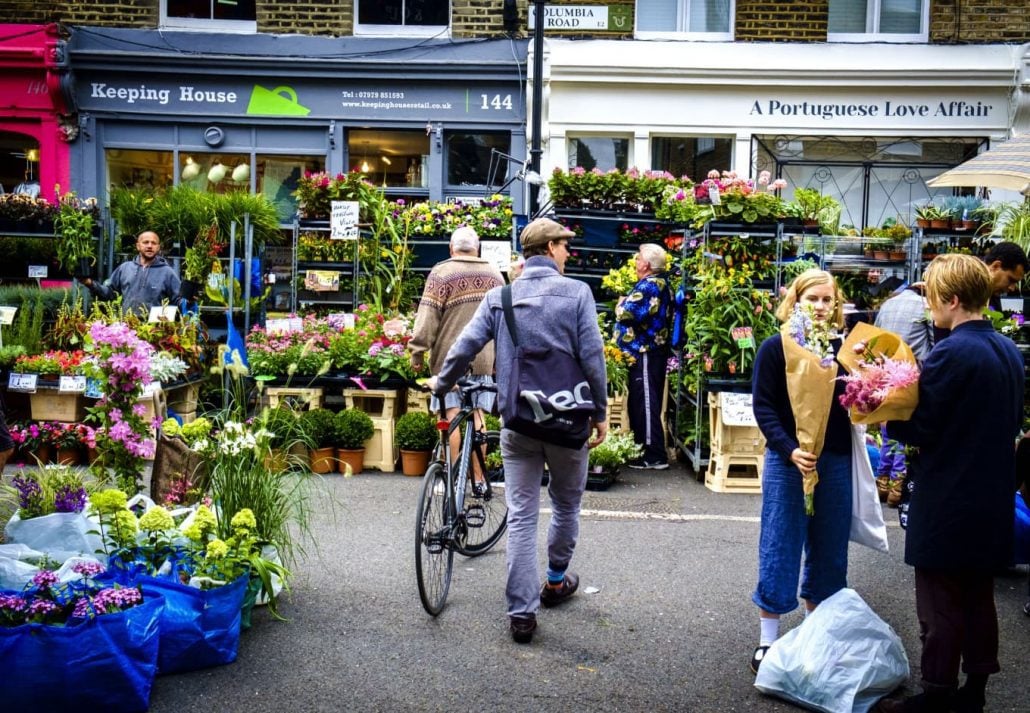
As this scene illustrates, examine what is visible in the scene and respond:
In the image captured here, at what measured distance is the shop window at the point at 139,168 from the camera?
49.0 feet

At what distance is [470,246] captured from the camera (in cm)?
799

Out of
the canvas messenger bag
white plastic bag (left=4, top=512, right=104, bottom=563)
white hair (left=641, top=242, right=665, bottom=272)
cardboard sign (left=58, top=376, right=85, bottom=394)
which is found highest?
white hair (left=641, top=242, right=665, bottom=272)

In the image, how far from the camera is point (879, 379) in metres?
4.11

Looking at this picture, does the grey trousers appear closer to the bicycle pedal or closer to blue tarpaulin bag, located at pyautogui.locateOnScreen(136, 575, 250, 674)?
the bicycle pedal

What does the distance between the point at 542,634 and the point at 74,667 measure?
86.6 inches

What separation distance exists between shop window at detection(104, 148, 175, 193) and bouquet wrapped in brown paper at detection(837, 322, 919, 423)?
41.3ft

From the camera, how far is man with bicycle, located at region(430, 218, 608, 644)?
5.12 metres

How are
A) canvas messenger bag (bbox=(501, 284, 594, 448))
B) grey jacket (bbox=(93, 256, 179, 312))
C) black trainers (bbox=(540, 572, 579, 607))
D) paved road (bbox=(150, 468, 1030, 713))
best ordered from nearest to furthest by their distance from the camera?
paved road (bbox=(150, 468, 1030, 713)), canvas messenger bag (bbox=(501, 284, 594, 448)), black trainers (bbox=(540, 572, 579, 607)), grey jacket (bbox=(93, 256, 179, 312))

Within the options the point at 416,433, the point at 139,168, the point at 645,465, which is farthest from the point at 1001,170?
the point at 139,168

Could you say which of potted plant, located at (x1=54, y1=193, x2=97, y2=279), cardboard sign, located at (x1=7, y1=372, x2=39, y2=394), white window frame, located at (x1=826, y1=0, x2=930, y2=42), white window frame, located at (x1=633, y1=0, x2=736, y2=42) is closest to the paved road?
cardboard sign, located at (x1=7, y1=372, x2=39, y2=394)

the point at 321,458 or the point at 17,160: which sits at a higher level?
the point at 17,160

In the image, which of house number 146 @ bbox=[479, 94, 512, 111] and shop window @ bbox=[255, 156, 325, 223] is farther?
shop window @ bbox=[255, 156, 325, 223]

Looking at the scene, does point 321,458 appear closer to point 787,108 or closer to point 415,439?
point 415,439

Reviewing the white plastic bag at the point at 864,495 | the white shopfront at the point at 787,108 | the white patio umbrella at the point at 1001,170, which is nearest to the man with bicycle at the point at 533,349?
the white plastic bag at the point at 864,495
